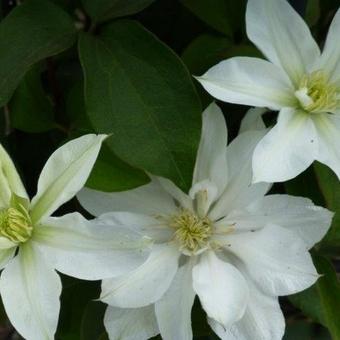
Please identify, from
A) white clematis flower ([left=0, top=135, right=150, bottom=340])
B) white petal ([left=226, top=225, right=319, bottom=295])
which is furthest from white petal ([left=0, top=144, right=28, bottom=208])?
white petal ([left=226, top=225, right=319, bottom=295])

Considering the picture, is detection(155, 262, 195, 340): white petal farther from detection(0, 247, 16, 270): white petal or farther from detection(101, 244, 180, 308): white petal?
detection(0, 247, 16, 270): white petal

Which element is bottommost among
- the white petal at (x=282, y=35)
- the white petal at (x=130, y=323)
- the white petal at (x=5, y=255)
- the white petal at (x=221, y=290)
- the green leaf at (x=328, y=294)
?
the green leaf at (x=328, y=294)

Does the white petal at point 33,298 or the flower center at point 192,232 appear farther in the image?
the flower center at point 192,232

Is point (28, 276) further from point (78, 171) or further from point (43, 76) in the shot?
point (43, 76)

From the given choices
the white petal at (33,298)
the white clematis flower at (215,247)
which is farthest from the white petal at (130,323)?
the white petal at (33,298)

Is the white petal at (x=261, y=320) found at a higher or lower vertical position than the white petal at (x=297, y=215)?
lower

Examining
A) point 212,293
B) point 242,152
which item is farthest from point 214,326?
point 242,152

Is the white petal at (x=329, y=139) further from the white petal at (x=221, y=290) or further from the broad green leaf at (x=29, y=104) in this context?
the broad green leaf at (x=29, y=104)
